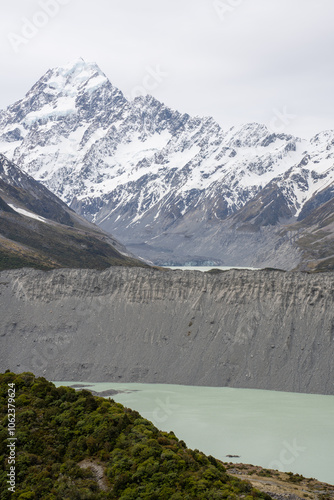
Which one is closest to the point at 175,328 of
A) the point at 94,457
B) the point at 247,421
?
the point at 247,421

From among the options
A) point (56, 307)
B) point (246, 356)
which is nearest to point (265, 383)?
point (246, 356)

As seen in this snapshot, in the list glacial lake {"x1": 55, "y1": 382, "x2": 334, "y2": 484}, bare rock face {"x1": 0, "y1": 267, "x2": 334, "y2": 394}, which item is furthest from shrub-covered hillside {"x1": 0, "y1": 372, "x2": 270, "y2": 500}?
bare rock face {"x1": 0, "y1": 267, "x2": 334, "y2": 394}

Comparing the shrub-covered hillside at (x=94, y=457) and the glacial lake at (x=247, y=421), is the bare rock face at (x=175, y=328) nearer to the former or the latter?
the glacial lake at (x=247, y=421)

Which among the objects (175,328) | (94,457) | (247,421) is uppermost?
(175,328)

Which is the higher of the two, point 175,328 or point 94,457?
point 175,328

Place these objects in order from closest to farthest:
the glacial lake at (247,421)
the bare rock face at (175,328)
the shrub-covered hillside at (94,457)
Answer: the shrub-covered hillside at (94,457)
the glacial lake at (247,421)
the bare rock face at (175,328)

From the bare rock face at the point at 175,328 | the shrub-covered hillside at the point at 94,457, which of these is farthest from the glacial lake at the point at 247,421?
the shrub-covered hillside at the point at 94,457

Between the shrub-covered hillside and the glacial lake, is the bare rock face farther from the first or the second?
the shrub-covered hillside

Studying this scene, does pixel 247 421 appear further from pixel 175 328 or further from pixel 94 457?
pixel 94 457
